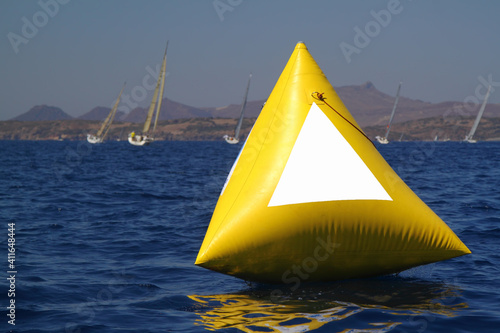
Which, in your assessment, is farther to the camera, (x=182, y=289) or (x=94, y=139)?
(x=94, y=139)

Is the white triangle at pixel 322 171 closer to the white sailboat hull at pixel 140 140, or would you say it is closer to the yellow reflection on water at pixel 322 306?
the yellow reflection on water at pixel 322 306

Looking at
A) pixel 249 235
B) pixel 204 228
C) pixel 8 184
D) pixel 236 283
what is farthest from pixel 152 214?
pixel 8 184

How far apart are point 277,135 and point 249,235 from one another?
70.8 inches

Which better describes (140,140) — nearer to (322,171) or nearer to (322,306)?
(322,171)

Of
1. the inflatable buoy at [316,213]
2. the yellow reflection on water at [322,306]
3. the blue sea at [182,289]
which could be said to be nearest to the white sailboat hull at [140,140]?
the blue sea at [182,289]

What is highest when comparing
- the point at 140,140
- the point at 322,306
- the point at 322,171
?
the point at 140,140

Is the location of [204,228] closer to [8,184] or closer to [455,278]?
[455,278]

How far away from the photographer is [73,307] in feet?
25.6

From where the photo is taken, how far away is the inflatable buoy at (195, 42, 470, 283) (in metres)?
8.09

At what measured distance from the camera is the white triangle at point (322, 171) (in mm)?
8211

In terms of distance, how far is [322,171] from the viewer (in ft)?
27.8

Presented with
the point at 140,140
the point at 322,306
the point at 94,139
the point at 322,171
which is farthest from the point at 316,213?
the point at 94,139

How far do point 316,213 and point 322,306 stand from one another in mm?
1373

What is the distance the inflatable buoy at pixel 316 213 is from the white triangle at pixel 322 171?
0.02 m
